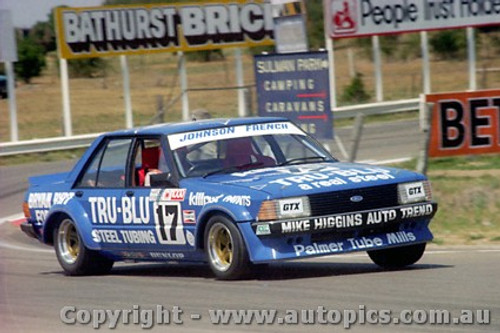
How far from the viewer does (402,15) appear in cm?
3188

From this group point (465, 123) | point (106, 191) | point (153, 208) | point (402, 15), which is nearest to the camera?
point (153, 208)

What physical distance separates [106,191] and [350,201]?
2.74 metres

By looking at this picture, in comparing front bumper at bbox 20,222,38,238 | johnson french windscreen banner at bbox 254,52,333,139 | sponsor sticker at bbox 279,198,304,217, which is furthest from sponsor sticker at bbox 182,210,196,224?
johnson french windscreen banner at bbox 254,52,333,139

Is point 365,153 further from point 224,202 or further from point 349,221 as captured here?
point 224,202

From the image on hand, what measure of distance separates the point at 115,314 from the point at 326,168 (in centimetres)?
261

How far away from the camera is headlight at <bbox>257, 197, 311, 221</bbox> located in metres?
9.02

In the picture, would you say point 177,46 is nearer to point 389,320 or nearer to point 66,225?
point 66,225

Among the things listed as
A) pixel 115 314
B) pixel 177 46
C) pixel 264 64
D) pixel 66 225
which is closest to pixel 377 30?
pixel 177 46

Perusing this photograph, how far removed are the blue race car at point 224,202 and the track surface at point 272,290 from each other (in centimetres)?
28

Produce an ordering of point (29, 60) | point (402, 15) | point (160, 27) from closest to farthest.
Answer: point (160, 27) < point (402, 15) < point (29, 60)

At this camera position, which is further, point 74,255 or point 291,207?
point 74,255

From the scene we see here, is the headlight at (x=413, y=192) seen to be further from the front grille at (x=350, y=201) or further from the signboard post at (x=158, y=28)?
the signboard post at (x=158, y=28)

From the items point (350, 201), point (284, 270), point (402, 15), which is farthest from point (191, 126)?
point (402, 15)

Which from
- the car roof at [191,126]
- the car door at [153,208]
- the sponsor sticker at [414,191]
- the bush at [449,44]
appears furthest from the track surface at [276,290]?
the bush at [449,44]
